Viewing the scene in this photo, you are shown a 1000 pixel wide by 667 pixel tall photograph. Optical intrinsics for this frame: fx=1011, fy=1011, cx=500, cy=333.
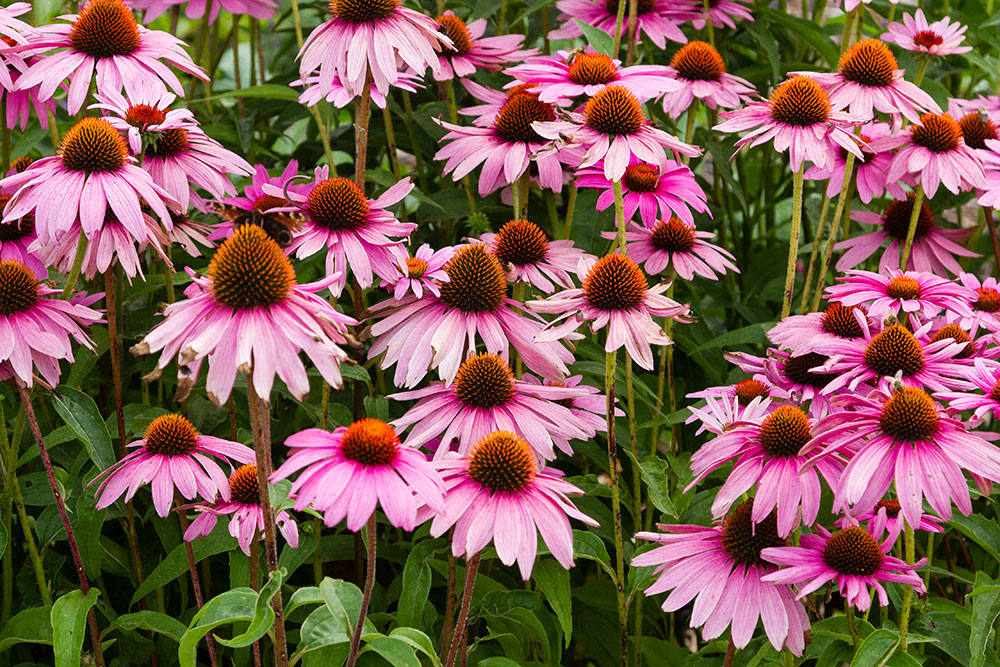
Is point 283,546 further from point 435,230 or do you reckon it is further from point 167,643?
point 435,230

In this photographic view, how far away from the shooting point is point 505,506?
98 centimetres

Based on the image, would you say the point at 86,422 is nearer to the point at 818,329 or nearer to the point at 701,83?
the point at 818,329

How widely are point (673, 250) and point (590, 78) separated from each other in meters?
0.32

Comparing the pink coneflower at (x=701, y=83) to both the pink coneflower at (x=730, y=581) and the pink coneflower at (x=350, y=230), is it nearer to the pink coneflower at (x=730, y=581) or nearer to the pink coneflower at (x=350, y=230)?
the pink coneflower at (x=350, y=230)

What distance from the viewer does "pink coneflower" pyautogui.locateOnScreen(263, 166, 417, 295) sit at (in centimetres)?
136

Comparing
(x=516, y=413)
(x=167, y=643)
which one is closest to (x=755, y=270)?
(x=516, y=413)

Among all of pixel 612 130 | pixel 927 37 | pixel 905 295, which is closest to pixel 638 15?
pixel 927 37

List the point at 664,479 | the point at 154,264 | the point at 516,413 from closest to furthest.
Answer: the point at 516,413, the point at 664,479, the point at 154,264

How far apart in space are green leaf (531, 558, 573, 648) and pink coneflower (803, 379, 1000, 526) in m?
0.39

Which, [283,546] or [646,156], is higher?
[646,156]

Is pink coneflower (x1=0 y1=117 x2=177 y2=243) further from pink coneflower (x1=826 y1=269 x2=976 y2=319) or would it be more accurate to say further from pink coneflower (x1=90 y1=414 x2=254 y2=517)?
pink coneflower (x1=826 y1=269 x2=976 y2=319)

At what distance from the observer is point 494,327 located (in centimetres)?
135

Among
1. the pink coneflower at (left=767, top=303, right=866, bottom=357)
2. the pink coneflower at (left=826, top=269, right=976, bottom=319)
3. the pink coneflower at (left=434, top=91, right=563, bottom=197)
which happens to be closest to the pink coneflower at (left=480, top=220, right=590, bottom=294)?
the pink coneflower at (left=434, top=91, right=563, bottom=197)

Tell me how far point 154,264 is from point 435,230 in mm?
628
